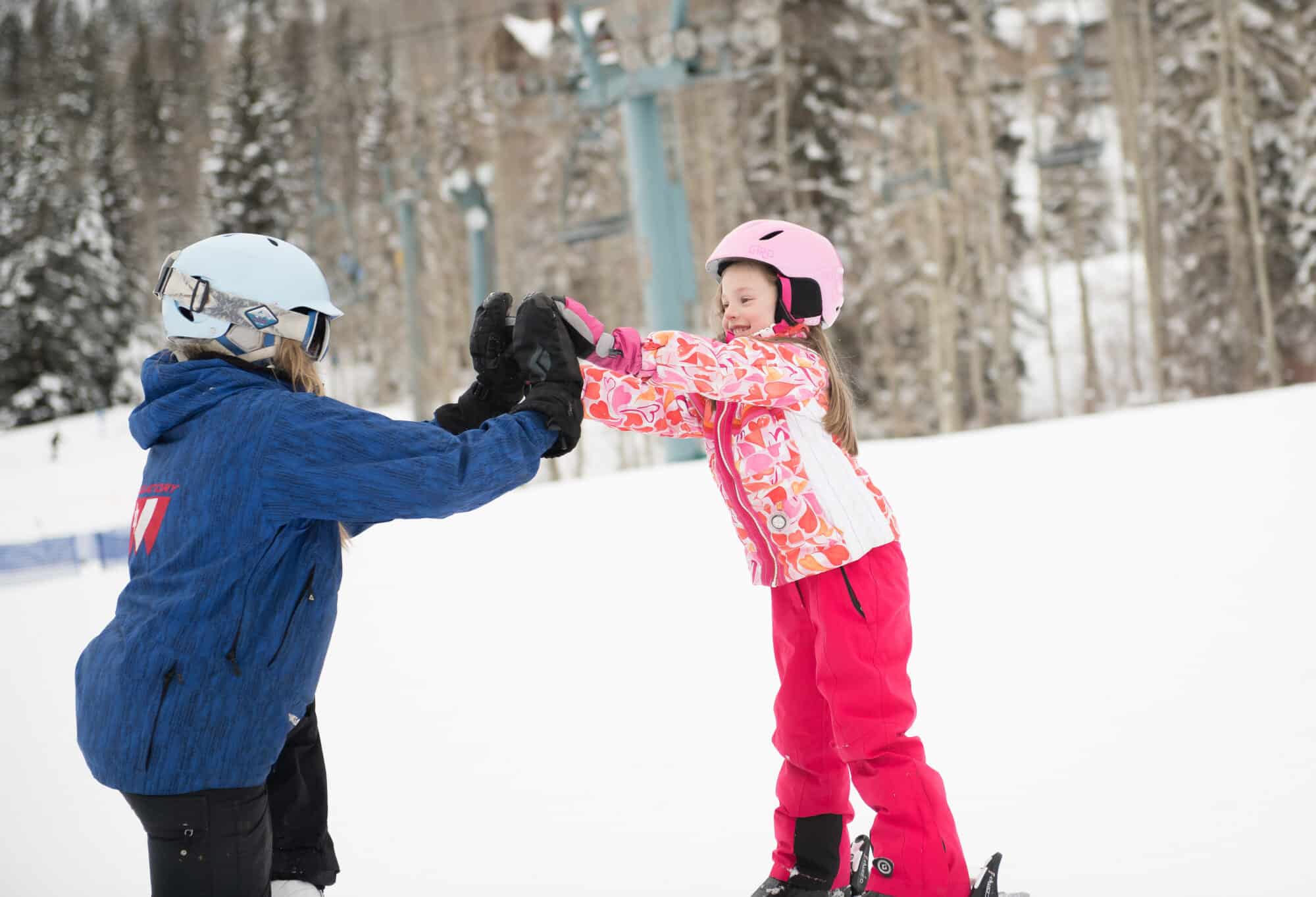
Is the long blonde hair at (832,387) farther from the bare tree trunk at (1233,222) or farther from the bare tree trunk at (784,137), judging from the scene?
the bare tree trunk at (1233,222)

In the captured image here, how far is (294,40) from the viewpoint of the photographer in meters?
30.2

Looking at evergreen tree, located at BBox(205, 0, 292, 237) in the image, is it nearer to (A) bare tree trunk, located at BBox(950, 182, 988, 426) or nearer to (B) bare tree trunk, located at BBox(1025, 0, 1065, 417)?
(A) bare tree trunk, located at BBox(950, 182, 988, 426)

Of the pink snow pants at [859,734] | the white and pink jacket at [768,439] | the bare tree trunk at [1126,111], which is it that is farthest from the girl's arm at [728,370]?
the bare tree trunk at [1126,111]

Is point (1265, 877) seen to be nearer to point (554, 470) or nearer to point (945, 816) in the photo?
point (945, 816)

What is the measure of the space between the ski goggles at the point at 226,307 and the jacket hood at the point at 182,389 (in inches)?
3.8

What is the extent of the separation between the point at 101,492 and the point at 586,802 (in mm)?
19810

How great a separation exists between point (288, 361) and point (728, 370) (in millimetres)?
955

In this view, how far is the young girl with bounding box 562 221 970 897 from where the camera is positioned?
8.33ft

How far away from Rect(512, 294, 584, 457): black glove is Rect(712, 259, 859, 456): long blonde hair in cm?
64

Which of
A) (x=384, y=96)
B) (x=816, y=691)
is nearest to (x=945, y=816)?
(x=816, y=691)

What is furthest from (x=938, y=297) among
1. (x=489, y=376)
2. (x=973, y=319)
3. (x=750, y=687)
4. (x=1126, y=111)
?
(x=489, y=376)

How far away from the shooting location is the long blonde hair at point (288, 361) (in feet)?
7.11

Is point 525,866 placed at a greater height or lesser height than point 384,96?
lesser

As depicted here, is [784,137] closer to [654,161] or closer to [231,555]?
[654,161]
